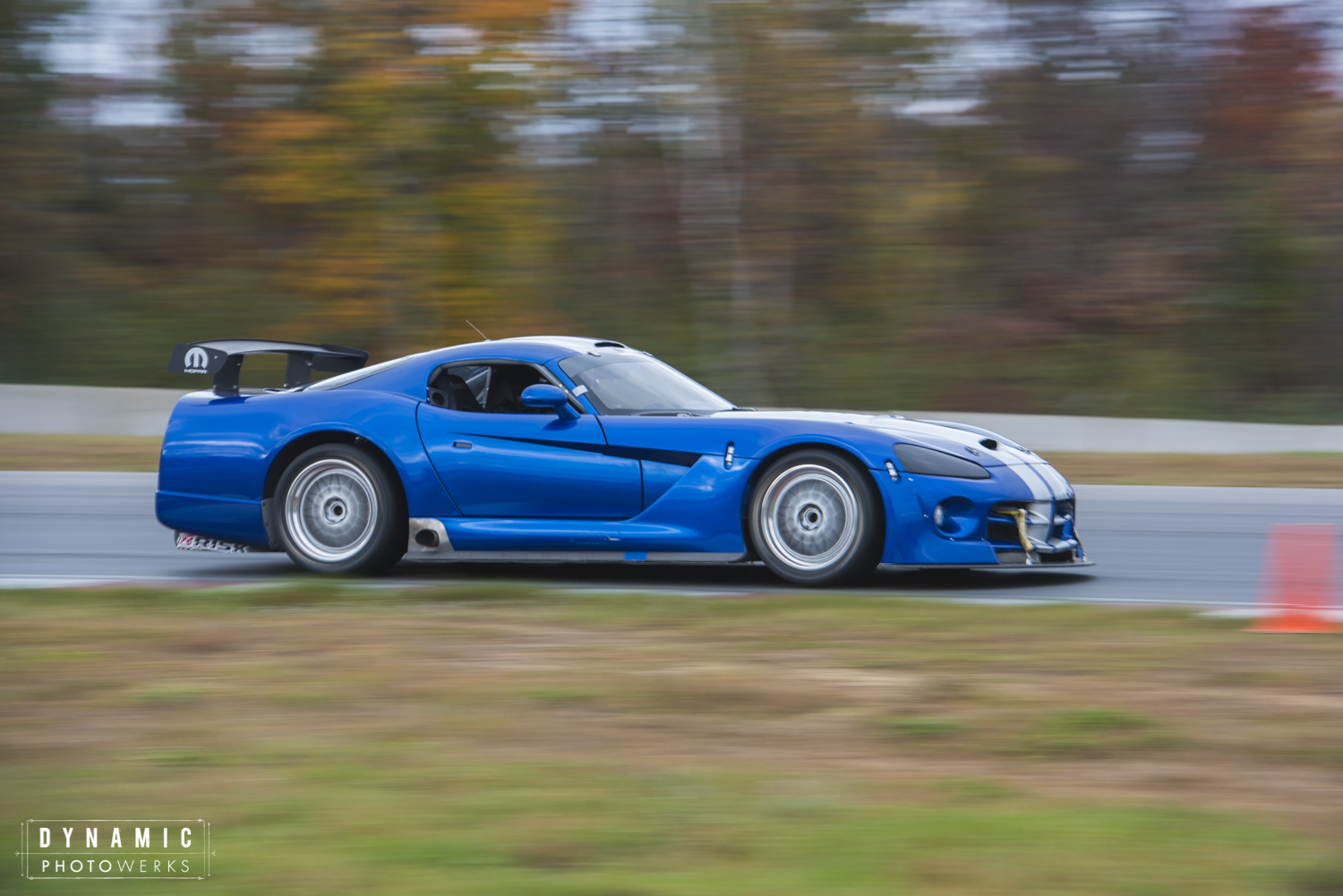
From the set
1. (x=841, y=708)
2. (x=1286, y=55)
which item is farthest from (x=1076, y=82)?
(x=841, y=708)

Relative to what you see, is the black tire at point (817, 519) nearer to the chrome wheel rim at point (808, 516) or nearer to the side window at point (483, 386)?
the chrome wheel rim at point (808, 516)

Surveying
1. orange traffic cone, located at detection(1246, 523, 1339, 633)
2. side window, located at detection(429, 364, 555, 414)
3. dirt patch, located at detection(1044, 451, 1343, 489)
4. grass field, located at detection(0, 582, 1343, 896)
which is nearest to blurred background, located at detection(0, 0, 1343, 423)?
dirt patch, located at detection(1044, 451, 1343, 489)

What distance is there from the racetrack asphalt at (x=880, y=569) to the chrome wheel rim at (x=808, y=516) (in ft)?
0.68

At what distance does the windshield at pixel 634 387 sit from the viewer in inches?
293

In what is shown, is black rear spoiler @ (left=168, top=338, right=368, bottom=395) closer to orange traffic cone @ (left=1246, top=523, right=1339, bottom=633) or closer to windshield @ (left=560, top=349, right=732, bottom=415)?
windshield @ (left=560, top=349, right=732, bottom=415)

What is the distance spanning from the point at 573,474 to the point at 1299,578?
12.1 feet

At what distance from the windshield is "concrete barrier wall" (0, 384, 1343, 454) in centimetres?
1181

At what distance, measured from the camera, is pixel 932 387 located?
72.2 feet

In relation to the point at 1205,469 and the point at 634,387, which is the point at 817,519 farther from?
the point at 1205,469

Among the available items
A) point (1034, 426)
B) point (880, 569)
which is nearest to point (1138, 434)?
point (1034, 426)

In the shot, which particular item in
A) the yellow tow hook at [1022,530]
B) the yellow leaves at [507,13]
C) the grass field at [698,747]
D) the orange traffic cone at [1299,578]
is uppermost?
the yellow leaves at [507,13]

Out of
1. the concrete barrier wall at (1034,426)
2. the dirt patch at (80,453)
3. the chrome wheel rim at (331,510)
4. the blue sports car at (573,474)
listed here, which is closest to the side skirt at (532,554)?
the blue sports car at (573,474)

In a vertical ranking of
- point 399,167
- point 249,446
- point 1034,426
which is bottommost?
point 249,446

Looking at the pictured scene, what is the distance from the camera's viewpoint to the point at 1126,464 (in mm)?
16594
